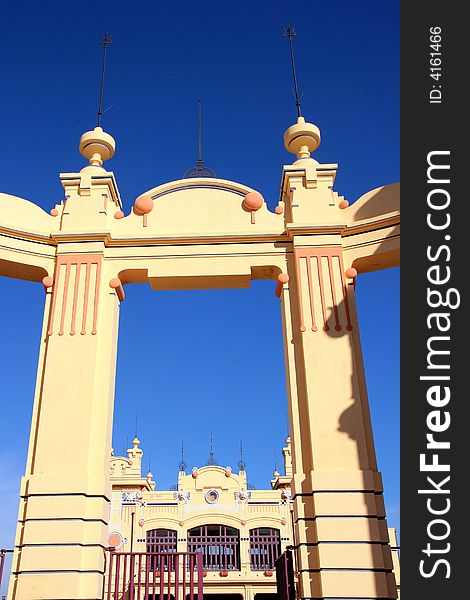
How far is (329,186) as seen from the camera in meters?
8.55

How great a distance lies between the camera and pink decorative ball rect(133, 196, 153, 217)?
853 centimetres

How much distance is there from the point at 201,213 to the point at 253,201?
76cm

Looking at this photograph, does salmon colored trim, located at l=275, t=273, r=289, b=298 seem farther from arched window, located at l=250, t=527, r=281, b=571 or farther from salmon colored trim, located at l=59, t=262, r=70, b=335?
arched window, located at l=250, t=527, r=281, b=571

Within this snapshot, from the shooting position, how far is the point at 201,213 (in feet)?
28.1

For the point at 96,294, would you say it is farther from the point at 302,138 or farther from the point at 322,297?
the point at 302,138

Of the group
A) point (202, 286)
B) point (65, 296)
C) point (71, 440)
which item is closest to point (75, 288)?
point (65, 296)

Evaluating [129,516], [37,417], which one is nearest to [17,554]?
[37,417]

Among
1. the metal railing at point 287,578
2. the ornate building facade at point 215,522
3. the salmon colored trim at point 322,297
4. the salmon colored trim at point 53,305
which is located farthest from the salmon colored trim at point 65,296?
the ornate building facade at point 215,522

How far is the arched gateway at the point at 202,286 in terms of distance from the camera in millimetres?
6602

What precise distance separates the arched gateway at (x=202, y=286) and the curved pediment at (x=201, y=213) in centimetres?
2

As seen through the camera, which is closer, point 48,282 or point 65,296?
point 65,296

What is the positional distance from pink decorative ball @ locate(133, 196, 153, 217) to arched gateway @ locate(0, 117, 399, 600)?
0.6 inches

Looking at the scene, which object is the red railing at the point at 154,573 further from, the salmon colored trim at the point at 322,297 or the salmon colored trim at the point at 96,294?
the salmon colored trim at the point at 322,297

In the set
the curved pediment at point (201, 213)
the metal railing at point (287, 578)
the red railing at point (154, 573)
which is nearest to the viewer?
the red railing at point (154, 573)
